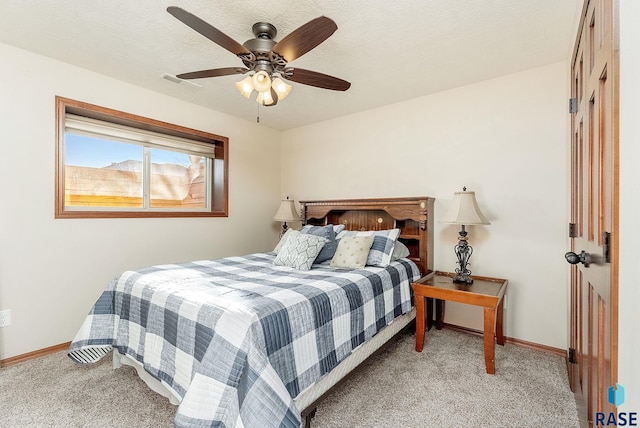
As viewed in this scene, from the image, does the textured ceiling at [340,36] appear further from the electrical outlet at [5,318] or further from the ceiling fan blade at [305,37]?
the electrical outlet at [5,318]

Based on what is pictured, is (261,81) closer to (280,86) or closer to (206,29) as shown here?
(280,86)

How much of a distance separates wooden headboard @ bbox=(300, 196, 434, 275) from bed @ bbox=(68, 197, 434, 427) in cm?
45

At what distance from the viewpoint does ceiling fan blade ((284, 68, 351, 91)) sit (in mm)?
2021

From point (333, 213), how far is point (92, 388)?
9.26 feet

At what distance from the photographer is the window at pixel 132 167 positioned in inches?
111

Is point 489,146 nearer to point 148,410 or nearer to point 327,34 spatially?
point 327,34

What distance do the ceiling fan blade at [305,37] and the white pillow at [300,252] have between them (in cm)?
153

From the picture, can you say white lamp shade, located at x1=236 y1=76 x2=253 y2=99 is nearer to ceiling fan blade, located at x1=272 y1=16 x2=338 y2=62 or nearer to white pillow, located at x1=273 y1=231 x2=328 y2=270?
ceiling fan blade, located at x1=272 y1=16 x2=338 y2=62

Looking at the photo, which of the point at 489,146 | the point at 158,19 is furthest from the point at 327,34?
the point at 489,146

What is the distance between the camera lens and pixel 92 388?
201 cm

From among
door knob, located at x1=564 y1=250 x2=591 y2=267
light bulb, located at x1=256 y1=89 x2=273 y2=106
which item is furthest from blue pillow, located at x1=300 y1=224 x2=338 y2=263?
door knob, located at x1=564 y1=250 x2=591 y2=267

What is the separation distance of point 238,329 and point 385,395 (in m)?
1.17

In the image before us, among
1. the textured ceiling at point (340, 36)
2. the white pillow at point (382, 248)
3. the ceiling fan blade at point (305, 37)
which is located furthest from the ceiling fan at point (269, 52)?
the white pillow at point (382, 248)

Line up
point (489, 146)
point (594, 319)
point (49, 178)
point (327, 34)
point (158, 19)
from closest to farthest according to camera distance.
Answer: point (594, 319)
point (327, 34)
point (158, 19)
point (49, 178)
point (489, 146)
